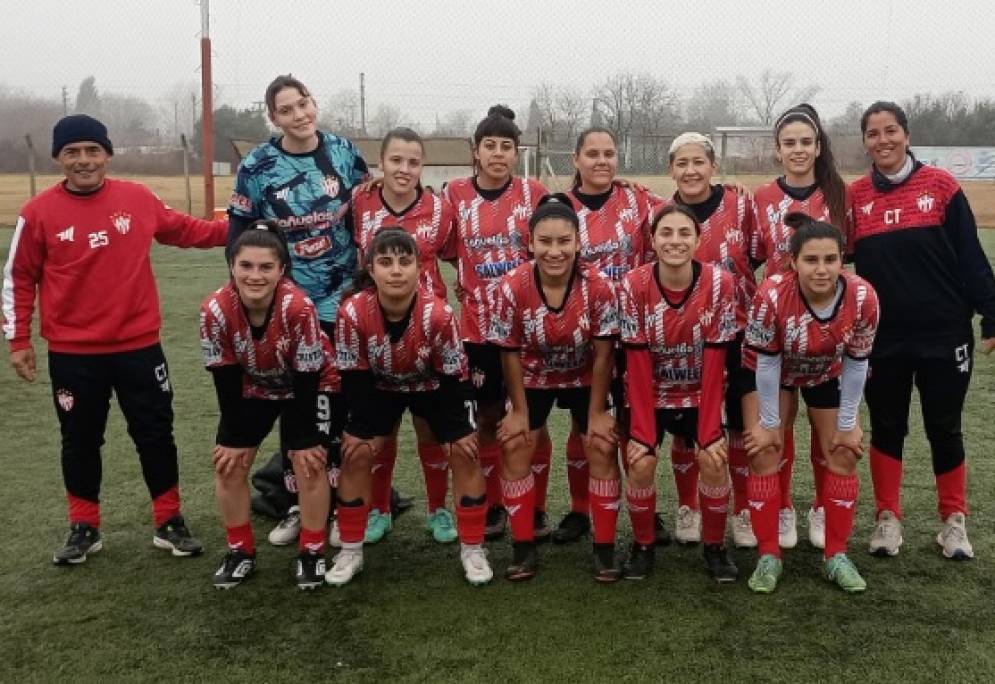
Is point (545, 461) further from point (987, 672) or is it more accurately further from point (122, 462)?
point (122, 462)

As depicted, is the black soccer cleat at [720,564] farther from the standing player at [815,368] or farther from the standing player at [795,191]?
the standing player at [795,191]

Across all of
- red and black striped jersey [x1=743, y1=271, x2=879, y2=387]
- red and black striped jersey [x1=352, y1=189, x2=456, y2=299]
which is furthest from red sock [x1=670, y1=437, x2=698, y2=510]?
red and black striped jersey [x1=352, y1=189, x2=456, y2=299]

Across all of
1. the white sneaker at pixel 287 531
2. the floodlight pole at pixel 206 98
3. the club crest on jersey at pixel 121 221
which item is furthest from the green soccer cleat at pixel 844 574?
the floodlight pole at pixel 206 98

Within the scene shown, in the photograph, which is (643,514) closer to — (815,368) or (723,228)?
(815,368)

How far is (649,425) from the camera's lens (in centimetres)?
379

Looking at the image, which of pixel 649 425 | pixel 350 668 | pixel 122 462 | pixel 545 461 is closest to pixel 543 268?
pixel 649 425

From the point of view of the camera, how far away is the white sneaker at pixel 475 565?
3.84m

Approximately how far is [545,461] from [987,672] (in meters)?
1.98

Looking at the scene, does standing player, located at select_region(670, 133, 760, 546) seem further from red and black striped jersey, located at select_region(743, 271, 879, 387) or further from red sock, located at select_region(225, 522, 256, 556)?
red sock, located at select_region(225, 522, 256, 556)

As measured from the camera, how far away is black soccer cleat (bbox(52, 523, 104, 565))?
13.3 feet

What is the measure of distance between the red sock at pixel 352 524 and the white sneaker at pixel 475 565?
17.3 inches

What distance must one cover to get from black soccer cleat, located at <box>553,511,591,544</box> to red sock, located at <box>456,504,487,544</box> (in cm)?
52

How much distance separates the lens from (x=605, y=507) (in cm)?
392

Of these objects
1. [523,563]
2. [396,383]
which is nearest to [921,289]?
[523,563]
